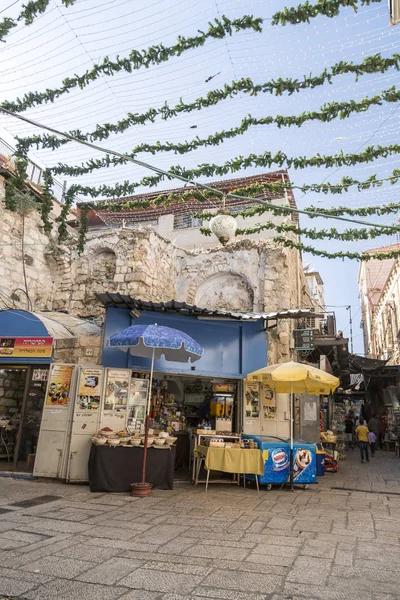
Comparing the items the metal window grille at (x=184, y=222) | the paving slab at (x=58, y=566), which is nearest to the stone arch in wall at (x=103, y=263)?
the metal window grille at (x=184, y=222)

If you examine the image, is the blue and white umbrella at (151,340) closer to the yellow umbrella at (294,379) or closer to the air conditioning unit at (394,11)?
the yellow umbrella at (294,379)

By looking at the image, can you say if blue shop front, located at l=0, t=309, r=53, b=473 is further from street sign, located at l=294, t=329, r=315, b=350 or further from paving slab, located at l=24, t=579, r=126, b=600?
street sign, located at l=294, t=329, r=315, b=350

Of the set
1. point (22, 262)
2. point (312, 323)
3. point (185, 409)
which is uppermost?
point (22, 262)

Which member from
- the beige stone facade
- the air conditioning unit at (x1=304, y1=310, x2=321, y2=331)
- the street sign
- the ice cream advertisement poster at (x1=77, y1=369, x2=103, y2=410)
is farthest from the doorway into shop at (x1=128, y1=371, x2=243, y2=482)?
the beige stone facade

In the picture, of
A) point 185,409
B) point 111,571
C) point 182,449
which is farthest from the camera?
point 185,409

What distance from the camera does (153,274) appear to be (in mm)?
14703

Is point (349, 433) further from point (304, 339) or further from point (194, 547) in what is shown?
point (194, 547)

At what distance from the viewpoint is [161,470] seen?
7.64 m

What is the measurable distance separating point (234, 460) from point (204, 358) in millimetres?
2662

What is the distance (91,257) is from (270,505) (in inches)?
438

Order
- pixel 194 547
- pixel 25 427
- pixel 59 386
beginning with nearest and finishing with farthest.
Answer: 1. pixel 194 547
2. pixel 59 386
3. pixel 25 427

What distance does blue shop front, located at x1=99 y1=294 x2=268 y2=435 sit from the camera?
9.10 meters

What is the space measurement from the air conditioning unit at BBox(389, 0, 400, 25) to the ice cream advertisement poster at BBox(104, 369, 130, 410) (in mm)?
7290

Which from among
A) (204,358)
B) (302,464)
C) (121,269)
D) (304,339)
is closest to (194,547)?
(302,464)
